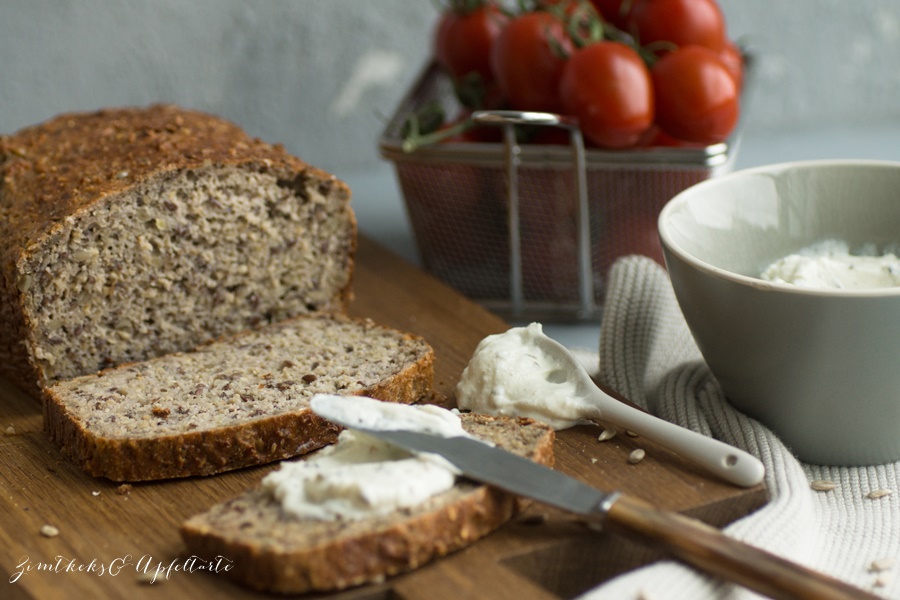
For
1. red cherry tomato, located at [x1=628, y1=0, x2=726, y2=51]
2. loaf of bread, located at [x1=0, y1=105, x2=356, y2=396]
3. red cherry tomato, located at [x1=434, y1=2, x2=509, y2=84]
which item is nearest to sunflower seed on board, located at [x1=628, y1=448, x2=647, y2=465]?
loaf of bread, located at [x1=0, y1=105, x2=356, y2=396]

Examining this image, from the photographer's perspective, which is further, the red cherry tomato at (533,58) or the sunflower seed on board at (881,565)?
the red cherry tomato at (533,58)

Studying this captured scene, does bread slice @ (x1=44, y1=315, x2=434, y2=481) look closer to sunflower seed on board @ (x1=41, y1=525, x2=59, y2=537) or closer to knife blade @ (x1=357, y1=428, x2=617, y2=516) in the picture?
sunflower seed on board @ (x1=41, y1=525, x2=59, y2=537)

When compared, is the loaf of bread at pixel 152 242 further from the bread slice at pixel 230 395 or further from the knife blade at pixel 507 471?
the knife blade at pixel 507 471

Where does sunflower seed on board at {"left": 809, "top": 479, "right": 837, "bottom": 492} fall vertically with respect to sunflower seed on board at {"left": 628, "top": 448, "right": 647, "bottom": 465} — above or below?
below

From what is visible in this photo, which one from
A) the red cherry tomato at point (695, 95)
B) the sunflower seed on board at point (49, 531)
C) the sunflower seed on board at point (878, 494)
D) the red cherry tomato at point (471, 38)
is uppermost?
the red cherry tomato at point (471, 38)

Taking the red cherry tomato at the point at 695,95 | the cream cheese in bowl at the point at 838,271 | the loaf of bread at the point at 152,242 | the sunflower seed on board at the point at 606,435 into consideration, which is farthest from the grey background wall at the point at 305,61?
the sunflower seed on board at the point at 606,435

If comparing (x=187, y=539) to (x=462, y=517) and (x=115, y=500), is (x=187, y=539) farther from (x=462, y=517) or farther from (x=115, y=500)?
Result: (x=462, y=517)
